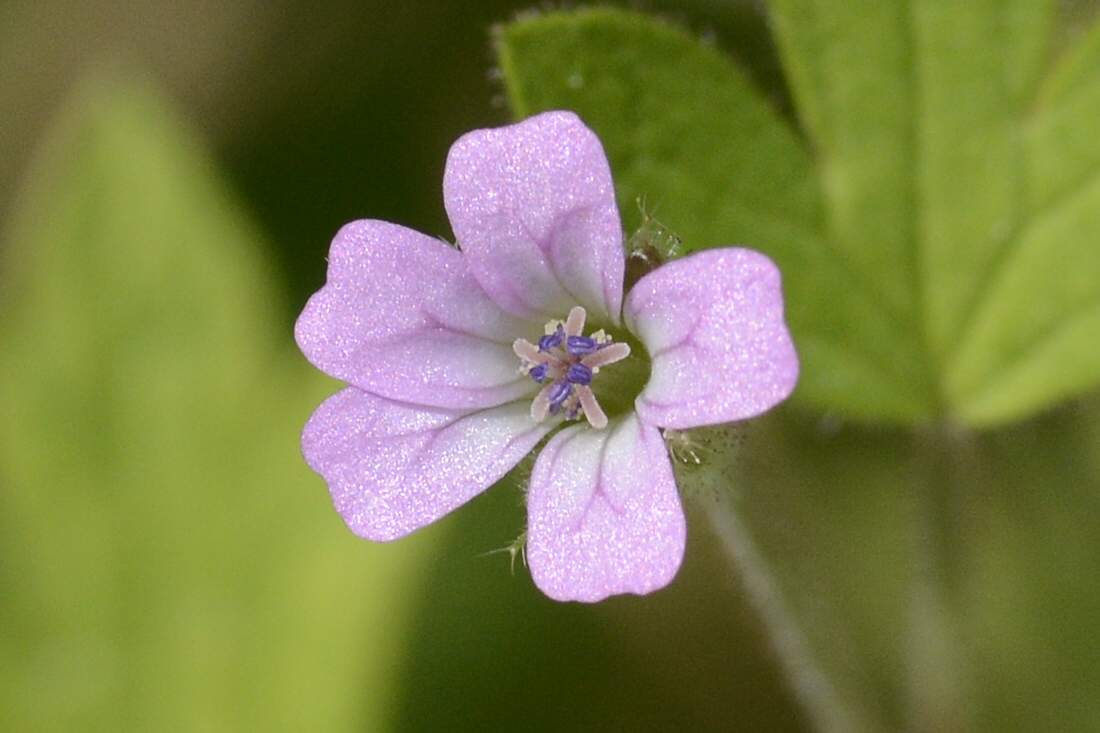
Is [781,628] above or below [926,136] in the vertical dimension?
below

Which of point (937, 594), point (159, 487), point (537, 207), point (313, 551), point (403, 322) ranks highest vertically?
point (537, 207)

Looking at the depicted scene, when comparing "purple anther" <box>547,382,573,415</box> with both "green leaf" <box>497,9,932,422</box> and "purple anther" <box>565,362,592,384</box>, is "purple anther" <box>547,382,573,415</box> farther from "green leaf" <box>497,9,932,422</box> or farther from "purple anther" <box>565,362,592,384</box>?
"green leaf" <box>497,9,932,422</box>

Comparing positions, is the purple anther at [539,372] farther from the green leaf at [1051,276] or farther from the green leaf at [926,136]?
the green leaf at [1051,276]

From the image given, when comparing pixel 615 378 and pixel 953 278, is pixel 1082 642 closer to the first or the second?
pixel 953 278

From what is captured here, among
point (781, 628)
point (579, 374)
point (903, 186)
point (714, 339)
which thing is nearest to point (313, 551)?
point (781, 628)

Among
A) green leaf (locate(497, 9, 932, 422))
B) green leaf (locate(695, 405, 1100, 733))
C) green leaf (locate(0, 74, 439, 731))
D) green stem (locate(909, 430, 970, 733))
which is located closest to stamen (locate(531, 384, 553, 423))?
green leaf (locate(497, 9, 932, 422))

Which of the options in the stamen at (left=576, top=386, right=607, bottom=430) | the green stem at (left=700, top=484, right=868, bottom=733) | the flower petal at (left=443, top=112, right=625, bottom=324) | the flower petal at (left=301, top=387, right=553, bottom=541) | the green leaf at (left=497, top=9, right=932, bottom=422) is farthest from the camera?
the green stem at (left=700, top=484, right=868, bottom=733)

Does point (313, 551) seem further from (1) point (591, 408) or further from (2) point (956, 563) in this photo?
(1) point (591, 408)
